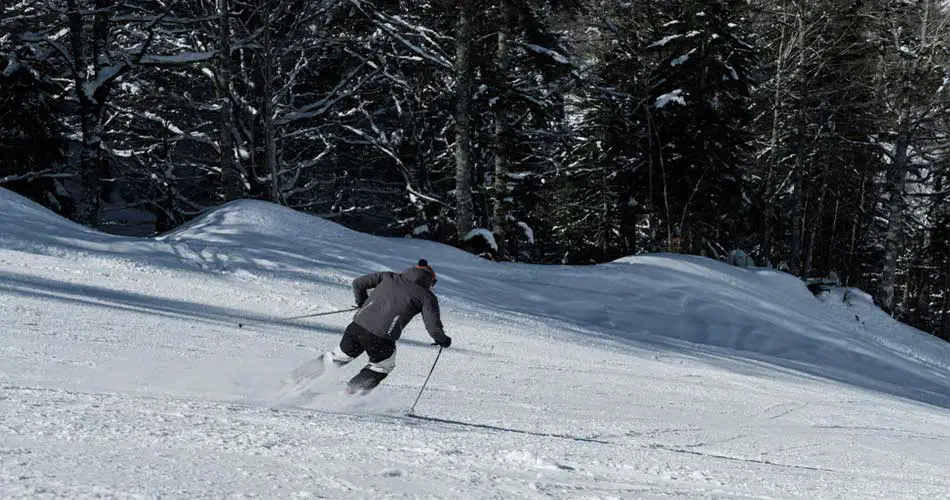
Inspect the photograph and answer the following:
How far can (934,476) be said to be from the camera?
7.31 meters

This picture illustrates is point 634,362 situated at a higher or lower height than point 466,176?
lower

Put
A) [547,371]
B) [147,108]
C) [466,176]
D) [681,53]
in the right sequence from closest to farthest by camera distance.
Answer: [547,371] → [466,176] → [147,108] → [681,53]

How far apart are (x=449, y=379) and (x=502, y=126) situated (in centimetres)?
1633

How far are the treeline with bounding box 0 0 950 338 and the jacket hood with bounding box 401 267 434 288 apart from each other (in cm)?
1321

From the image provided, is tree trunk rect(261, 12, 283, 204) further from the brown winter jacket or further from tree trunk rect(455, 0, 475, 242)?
the brown winter jacket

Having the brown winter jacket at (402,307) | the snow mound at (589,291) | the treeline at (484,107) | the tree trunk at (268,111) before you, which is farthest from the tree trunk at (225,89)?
the brown winter jacket at (402,307)

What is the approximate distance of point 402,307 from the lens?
810 cm

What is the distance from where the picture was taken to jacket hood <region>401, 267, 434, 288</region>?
8.09m

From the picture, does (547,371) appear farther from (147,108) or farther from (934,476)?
(147,108)

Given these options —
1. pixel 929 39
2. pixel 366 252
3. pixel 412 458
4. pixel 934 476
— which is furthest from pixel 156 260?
pixel 929 39

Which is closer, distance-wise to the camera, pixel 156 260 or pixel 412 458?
pixel 412 458

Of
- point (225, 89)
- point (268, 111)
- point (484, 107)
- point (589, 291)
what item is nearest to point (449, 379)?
point (589, 291)

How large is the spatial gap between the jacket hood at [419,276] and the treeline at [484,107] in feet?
43.3

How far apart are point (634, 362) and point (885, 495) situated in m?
7.15
